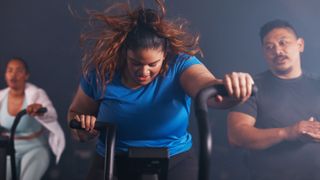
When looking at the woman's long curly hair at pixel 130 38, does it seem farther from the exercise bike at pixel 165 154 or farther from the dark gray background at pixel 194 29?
the dark gray background at pixel 194 29

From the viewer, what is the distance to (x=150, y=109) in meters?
1.40

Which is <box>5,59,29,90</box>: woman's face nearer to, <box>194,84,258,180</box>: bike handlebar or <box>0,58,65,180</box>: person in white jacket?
<box>0,58,65,180</box>: person in white jacket

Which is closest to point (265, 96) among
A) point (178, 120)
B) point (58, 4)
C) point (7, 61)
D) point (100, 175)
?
point (178, 120)

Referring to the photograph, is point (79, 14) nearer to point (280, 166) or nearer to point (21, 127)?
point (21, 127)

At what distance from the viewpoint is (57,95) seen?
281 centimetres

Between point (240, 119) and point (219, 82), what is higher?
point (219, 82)

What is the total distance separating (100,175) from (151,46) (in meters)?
0.49

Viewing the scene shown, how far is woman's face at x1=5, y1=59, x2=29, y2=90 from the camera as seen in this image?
2.88 meters

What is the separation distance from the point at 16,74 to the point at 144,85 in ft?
5.79

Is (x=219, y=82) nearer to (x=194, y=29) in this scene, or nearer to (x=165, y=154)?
(x=165, y=154)

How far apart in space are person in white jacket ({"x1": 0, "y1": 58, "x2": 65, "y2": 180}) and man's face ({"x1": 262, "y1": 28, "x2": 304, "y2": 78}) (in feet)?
5.03

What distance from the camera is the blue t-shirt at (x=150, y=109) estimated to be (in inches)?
55.2

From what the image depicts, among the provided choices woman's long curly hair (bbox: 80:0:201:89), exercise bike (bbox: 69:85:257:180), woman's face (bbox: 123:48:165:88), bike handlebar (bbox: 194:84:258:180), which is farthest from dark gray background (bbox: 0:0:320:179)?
bike handlebar (bbox: 194:84:258:180)

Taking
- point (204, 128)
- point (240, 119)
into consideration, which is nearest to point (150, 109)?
point (204, 128)
